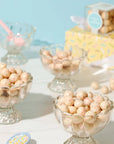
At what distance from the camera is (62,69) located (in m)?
1.23

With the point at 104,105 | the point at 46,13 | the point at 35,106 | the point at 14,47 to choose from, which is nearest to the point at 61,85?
the point at 35,106

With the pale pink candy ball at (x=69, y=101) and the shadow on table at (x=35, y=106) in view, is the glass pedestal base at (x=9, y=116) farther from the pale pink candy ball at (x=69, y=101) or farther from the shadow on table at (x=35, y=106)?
the pale pink candy ball at (x=69, y=101)

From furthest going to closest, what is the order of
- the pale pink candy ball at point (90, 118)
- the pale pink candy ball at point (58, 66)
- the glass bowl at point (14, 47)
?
1. the glass bowl at point (14, 47)
2. the pale pink candy ball at point (58, 66)
3. the pale pink candy ball at point (90, 118)

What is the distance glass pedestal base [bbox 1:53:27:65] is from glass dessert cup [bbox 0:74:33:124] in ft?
1.29

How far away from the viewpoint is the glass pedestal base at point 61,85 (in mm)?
1256

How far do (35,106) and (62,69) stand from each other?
17cm

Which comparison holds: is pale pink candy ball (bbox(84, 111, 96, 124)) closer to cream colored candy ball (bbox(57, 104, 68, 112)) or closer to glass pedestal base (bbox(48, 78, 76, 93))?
cream colored candy ball (bbox(57, 104, 68, 112))

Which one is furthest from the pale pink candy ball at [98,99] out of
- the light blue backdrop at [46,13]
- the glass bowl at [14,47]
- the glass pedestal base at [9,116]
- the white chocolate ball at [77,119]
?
the light blue backdrop at [46,13]

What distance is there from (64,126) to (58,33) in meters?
0.94

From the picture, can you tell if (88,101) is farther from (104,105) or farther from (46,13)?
(46,13)

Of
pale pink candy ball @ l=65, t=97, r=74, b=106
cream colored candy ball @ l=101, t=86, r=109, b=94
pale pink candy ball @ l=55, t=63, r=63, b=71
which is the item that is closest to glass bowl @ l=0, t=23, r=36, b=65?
pale pink candy ball @ l=55, t=63, r=63, b=71

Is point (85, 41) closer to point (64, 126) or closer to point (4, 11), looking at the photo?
point (4, 11)

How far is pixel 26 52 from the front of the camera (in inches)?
62.5

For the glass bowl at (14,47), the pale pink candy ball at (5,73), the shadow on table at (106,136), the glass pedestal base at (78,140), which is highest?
the pale pink candy ball at (5,73)
